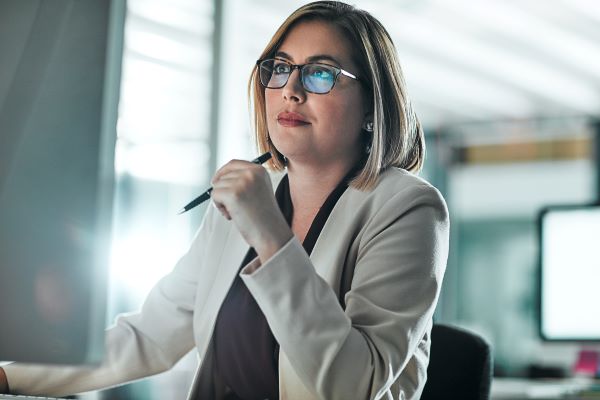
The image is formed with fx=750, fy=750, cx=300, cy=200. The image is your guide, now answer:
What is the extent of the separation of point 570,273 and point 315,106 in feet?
4.57

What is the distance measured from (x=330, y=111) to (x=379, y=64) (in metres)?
0.12

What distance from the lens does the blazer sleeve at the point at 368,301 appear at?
36.5 inches

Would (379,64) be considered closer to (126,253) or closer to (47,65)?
(47,65)

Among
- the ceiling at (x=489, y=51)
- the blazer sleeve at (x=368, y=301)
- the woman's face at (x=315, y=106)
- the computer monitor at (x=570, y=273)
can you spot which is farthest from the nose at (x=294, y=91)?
the ceiling at (x=489, y=51)

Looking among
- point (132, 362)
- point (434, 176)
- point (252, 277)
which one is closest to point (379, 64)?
point (252, 277)

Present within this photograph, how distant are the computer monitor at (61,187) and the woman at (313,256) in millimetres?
306

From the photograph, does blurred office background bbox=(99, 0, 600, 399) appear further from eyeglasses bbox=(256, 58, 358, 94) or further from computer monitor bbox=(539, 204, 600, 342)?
eyeglasses bbox=(256, 58, 358, 94)

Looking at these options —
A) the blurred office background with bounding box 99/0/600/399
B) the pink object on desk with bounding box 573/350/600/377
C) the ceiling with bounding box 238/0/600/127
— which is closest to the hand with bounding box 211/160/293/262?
the pink object on desk with bounding box 573/350/600/377

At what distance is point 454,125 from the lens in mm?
7859

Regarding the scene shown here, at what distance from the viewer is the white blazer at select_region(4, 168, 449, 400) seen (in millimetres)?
932

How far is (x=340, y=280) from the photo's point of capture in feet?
3.86

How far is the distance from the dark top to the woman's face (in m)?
0.09

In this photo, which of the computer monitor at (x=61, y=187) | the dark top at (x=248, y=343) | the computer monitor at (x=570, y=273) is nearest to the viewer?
the computer monitor at (x=61, y=187)

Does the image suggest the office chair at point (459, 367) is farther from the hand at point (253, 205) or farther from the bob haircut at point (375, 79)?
the hand at point (253, 205)
